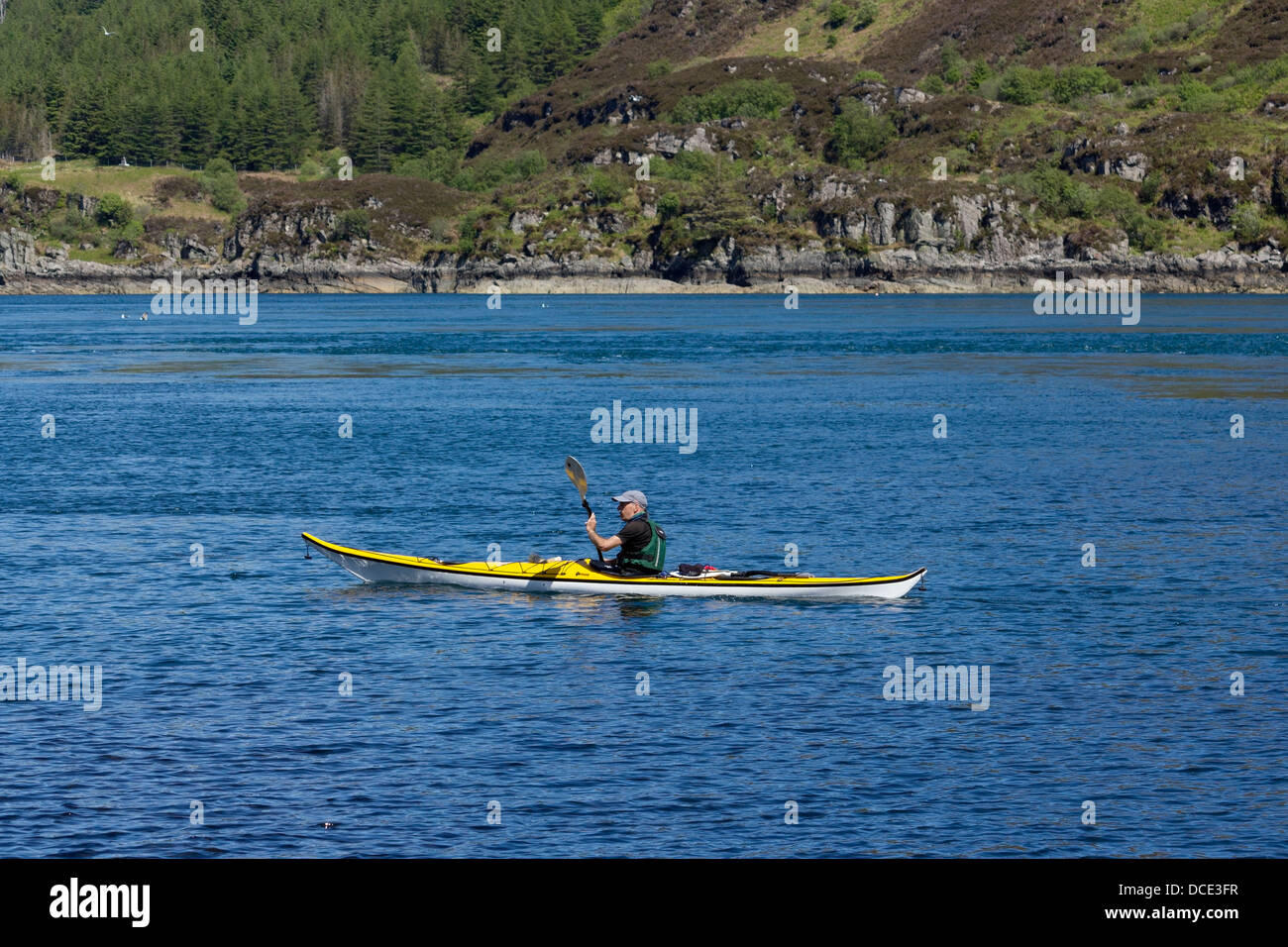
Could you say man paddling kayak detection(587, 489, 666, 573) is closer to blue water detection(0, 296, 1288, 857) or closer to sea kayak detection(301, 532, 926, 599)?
sea kayak detection(301, 532, 926, 599)

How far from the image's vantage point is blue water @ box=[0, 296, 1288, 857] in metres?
19.2

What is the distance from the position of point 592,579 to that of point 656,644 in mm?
→ 4018

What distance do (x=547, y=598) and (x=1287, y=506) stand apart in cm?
2422

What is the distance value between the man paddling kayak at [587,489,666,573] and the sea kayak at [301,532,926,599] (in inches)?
12.8

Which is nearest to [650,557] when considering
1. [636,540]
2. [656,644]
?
[636,540]

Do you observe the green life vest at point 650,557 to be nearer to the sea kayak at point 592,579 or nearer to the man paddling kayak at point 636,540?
the man paddling kayak at point 636,540

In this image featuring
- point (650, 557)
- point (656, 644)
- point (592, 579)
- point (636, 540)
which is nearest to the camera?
point (656, 644)

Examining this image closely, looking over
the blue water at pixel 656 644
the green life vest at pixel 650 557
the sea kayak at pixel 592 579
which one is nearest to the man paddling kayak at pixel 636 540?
the green life vest at pixel 650 557

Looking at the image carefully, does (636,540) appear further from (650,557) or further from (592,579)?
(592,579)

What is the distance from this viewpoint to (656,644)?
94.9ft

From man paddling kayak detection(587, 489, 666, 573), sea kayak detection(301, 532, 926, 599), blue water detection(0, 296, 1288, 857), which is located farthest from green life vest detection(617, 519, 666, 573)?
blue water detection(0, 296, 1288, 857)

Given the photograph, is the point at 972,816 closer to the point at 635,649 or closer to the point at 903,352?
the point at 635,649

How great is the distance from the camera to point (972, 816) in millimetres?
19234
